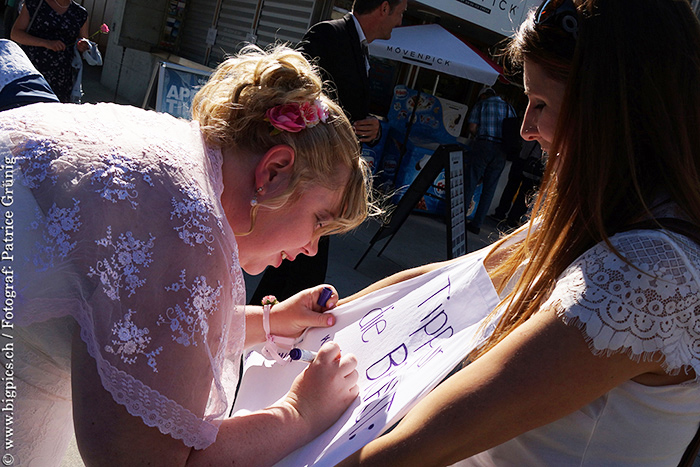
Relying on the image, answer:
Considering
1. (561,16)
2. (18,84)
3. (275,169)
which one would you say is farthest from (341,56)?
(561,16)

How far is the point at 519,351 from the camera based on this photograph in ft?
3.41

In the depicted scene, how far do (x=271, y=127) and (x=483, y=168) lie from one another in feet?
22.9

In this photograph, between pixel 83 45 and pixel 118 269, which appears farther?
pixel 83 45

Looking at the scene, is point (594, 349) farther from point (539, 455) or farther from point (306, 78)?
point (306, 78)

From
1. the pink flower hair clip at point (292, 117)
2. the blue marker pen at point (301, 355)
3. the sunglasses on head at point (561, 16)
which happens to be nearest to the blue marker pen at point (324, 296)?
the blue marker pen at point (301, 355)

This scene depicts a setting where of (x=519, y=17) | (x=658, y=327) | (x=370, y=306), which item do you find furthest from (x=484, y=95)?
(x=658, y=327)

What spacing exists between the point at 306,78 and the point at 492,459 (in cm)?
101

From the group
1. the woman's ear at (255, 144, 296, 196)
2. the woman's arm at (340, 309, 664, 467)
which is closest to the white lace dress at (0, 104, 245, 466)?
the woman's ear at (255, 144, 296, 196)

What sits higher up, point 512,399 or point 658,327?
point 658,327

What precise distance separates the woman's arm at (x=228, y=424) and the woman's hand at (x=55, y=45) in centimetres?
440

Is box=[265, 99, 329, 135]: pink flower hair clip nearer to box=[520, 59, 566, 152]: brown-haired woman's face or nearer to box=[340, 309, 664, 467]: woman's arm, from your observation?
box=[520, 59, 566, 152]: brown-haired woman's face

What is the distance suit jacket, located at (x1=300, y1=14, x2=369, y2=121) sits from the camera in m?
3.40

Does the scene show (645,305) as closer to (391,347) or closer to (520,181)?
(391,347)

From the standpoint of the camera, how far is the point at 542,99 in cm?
134
